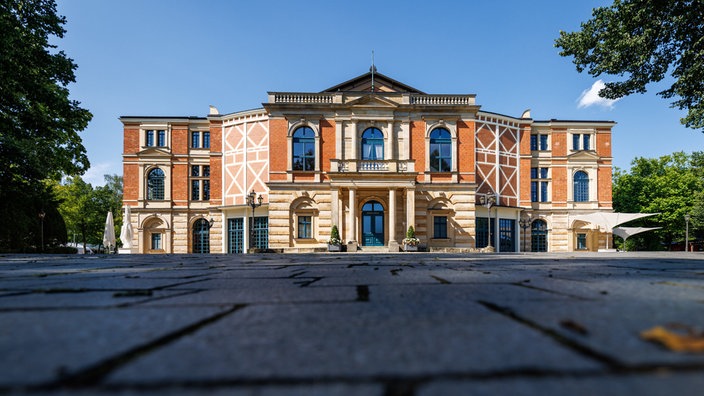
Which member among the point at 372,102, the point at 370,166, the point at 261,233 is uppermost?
the point at 372,102

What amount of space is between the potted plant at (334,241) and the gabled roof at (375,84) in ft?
37.2

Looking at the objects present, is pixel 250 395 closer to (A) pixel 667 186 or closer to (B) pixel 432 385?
(B) pixel 432 385

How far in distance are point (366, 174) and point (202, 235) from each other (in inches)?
593

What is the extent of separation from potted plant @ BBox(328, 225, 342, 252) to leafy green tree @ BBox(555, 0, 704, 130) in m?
14.6

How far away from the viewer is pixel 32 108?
14.9 m

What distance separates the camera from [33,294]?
2.72m

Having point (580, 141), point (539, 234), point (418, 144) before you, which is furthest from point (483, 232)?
point (580, 141)

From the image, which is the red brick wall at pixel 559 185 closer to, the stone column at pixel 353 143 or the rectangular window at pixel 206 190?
the stone column at pixel 353 143

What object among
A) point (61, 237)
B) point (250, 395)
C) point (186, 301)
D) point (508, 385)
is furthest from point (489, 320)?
point (61, 237)

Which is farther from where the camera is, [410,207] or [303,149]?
[303,149]

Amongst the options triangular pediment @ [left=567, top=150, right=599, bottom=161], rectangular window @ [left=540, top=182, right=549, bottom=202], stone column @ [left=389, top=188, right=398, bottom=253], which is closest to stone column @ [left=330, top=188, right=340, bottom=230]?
stone column @ [left=389, top=188, right=398, bottom=253]

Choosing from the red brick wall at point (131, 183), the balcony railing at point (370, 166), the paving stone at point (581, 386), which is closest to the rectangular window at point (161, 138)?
the red brick wall at point (131, 183)

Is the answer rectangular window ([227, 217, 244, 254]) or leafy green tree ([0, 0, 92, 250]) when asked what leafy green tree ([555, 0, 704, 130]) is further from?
rectangular window ([227, 217, 244, 254])

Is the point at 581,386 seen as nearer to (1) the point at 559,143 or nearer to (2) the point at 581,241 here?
(1) the point at 559,143
